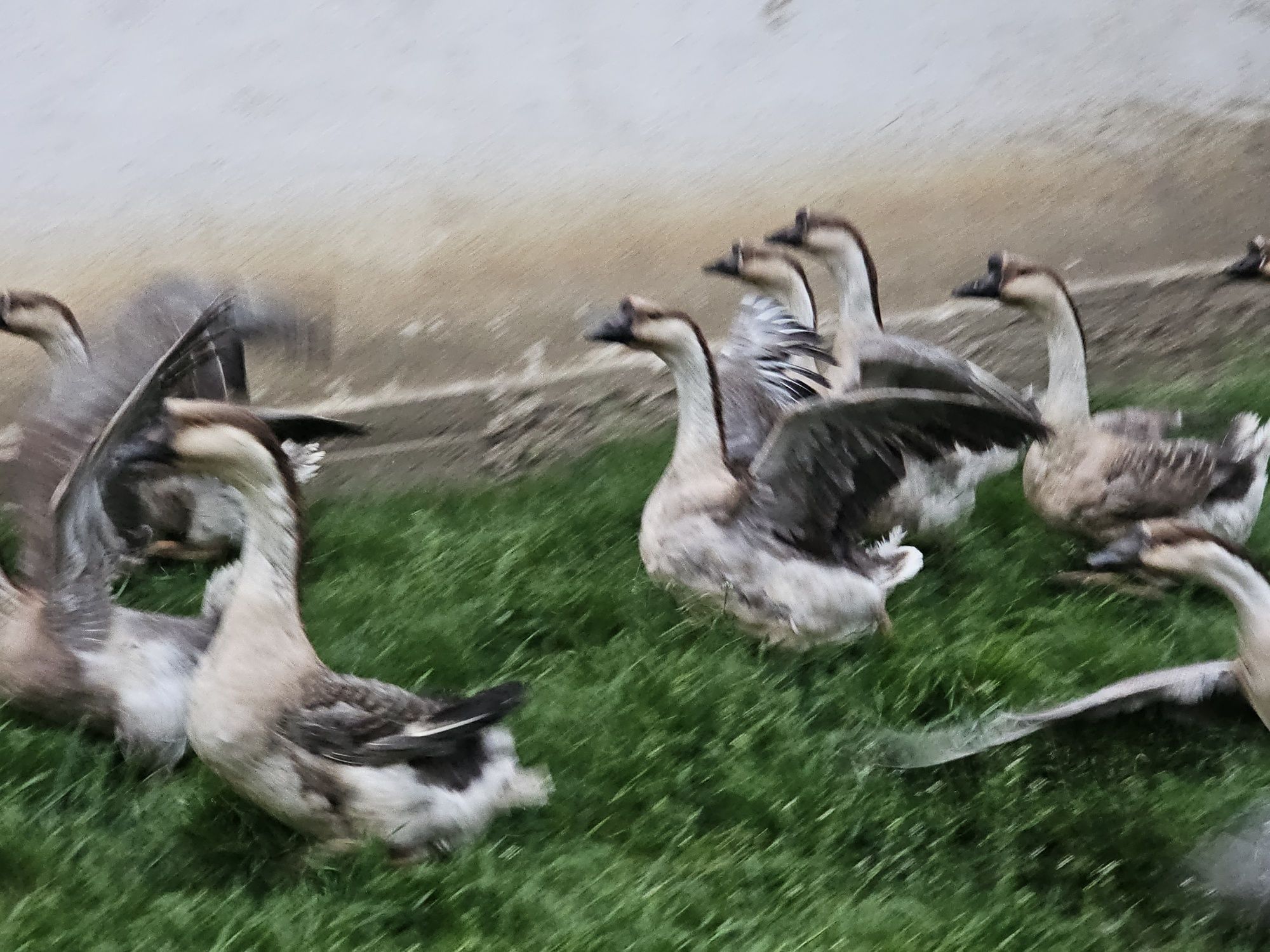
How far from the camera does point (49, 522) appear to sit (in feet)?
11.0

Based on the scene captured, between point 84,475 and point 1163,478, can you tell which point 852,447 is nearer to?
point 1163,478

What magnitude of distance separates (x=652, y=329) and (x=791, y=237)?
139 centimetres

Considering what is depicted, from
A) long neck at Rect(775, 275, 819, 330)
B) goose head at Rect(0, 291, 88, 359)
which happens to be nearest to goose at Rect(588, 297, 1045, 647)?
long neck at Rect(775, 275, 819, 330)

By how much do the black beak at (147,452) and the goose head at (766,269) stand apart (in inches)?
106

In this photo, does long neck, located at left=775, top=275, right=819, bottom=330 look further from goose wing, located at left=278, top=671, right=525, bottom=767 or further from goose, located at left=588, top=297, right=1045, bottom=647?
goose wing, located at left=278, top=671, right=525, bottom=767

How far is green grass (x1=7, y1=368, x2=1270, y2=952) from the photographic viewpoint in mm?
2678

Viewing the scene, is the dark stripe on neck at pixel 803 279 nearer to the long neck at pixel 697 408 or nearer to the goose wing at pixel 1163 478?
the long neck at pixel 697 408

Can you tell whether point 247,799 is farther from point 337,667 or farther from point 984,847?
point 984,847

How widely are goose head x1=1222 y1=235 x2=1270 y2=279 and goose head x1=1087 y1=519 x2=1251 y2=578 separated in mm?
→ 2021

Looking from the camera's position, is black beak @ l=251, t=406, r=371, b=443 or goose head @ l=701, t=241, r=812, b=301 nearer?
black beak @ l=251, t=406, r=371, b=443

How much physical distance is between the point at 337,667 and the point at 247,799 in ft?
2.63

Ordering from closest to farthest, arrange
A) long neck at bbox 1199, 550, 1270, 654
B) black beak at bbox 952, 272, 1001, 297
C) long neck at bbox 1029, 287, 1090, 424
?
long neck at bbox 1199, 550, 1270, 654, long neck at bbox 1029, 287, 1090, 424, black beak at bbox 952, 272, 1001, 297

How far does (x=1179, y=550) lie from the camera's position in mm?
3312

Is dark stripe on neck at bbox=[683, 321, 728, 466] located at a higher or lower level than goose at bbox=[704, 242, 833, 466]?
higher
